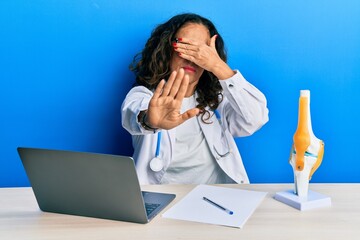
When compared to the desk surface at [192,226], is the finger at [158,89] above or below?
above

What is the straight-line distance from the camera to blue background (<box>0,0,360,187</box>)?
1953 mm

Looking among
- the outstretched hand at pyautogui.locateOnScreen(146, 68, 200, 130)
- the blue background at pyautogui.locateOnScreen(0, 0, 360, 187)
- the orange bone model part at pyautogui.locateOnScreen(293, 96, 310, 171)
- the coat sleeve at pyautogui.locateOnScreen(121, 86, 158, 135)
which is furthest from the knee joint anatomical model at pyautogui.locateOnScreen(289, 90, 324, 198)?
the blue background at pyautogui.locateOnScreen(0, 0, 360, 187)

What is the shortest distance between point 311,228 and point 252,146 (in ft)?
3.64

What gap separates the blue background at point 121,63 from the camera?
1.95 m

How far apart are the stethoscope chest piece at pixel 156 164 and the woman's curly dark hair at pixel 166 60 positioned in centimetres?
29

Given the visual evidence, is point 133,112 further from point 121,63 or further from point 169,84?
point 121,63

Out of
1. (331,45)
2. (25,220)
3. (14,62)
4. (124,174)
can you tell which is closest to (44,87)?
(14,62)

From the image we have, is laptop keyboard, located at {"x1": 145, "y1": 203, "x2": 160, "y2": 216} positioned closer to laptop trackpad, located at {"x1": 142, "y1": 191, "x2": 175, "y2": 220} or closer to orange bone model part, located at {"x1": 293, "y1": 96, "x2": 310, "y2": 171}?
laptop trackpad, located at {"x1": 142, "y1": 191, "x2": 175, "y2": 220}

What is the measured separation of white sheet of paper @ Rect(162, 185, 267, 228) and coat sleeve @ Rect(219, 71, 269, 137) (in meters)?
0.42

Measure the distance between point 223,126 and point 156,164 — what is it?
0.37 m

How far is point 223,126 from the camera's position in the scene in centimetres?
189

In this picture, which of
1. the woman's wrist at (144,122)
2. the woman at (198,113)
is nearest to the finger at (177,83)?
the woman's wrist at (144,122)

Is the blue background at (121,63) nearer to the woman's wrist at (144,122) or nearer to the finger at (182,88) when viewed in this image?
the woman's wrist at (144,122)

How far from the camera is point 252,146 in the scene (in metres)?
2.11
